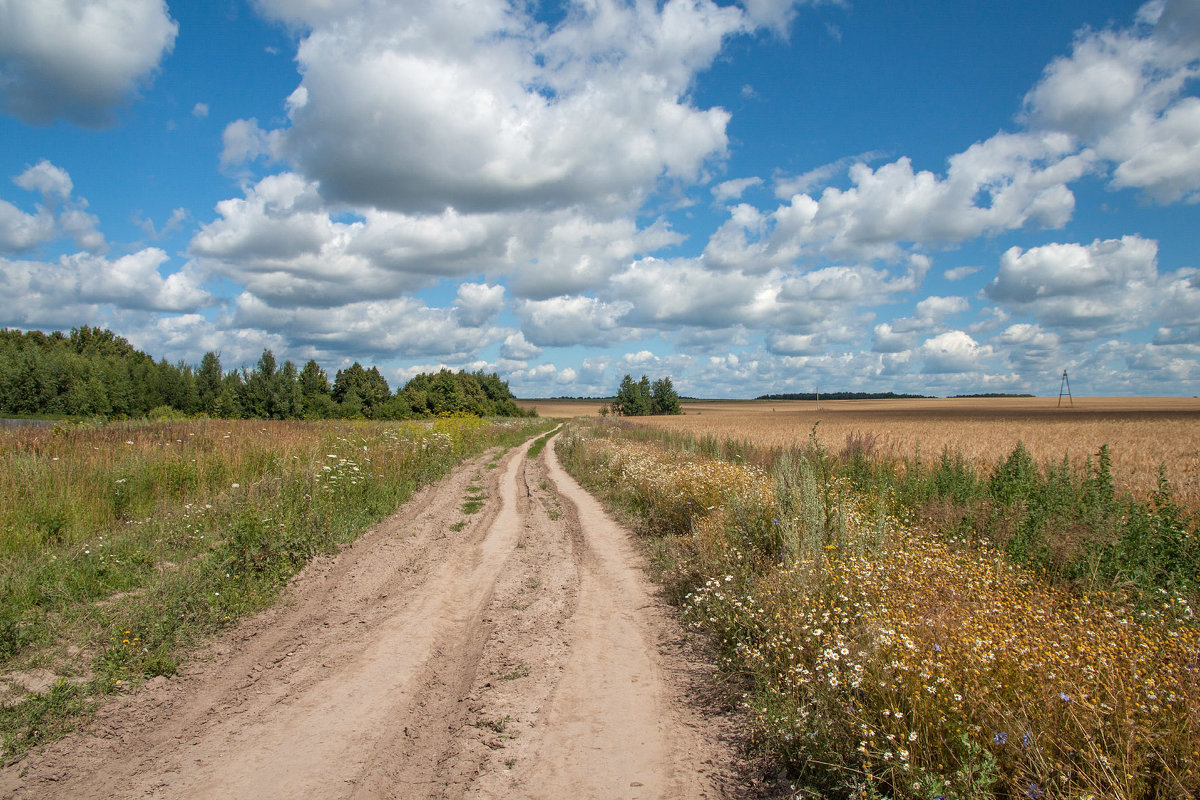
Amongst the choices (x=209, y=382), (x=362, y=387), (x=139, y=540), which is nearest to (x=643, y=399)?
(x=362, y=387)

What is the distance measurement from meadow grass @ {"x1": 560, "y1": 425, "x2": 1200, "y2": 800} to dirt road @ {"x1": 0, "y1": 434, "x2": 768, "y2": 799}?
66 centimetres

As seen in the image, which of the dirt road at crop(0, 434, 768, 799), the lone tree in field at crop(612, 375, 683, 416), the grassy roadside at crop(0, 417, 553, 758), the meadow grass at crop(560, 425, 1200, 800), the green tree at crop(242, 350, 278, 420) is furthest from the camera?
the lone tree in field at crop(612, 375, 683, 416)

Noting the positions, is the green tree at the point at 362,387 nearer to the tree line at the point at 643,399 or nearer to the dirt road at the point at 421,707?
the tree line at the point at 643,399

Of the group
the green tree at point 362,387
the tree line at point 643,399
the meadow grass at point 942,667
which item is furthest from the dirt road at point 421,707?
the tree line at point 643,399

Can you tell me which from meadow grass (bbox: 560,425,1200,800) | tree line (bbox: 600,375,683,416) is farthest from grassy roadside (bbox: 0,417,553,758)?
tree line (bbox: 600,375,683,416)

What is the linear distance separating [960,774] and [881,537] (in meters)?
3.90

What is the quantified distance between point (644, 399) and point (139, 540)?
366ft

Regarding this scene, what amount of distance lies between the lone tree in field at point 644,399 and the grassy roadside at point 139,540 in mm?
102709

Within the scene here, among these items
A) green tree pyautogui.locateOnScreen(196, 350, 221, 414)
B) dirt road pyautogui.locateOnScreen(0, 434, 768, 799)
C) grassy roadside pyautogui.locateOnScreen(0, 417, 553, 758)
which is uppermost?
green tree pyautogui.locateOnScreen(196, 350, 221, 414)

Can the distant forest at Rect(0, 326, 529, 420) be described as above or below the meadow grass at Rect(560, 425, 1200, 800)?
above

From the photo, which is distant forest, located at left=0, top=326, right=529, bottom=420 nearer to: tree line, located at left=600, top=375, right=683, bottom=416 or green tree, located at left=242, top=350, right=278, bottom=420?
green tree, located at left=242, top=350, right=278, bottom=420

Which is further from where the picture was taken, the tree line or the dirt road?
the tree line

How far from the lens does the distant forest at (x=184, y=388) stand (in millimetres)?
55312

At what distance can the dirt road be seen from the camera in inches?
142
